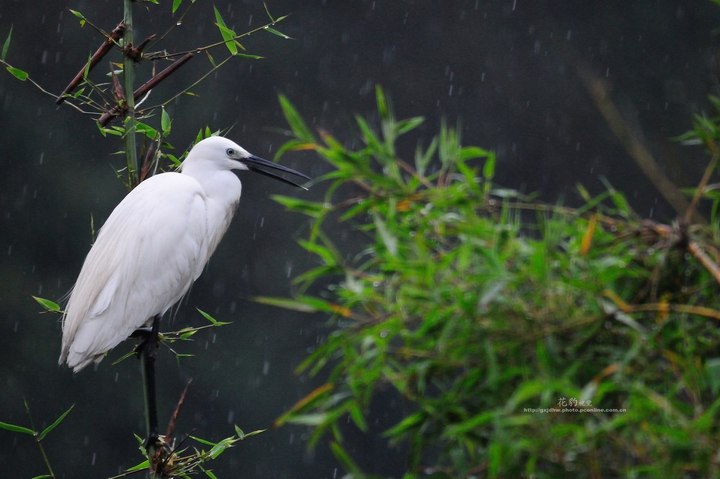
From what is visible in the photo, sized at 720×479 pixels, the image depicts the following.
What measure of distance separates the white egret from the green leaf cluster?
1.25m

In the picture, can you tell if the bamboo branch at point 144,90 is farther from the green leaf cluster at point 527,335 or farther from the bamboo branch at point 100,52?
the green leaf cluster at point 527,335

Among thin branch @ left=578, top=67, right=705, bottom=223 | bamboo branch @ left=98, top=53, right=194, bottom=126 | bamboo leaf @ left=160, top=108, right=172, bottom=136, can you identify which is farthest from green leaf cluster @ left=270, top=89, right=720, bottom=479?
bamboo leaf @ left=160, top=108, right=172, bottom=136

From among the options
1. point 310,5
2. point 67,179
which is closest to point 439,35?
point 310,5

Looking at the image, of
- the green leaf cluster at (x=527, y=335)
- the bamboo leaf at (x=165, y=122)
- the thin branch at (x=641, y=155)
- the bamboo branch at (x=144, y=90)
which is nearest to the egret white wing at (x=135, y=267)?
the bamboo leaf at (x=165, y=122)

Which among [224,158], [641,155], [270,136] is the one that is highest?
[641,155]

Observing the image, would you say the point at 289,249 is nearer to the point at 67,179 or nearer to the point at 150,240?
the point at 67,179

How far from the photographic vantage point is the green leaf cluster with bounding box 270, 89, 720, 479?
954 mm

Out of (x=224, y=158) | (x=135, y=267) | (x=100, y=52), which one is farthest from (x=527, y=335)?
(x=224, y=158)

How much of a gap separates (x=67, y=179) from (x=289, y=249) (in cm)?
201

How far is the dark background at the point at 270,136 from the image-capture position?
8.94 meters

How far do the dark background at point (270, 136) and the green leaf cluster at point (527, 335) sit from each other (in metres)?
7.24

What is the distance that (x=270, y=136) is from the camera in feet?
31.9

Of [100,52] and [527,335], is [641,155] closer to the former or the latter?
[527,335]

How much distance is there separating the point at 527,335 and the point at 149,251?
1.50m
